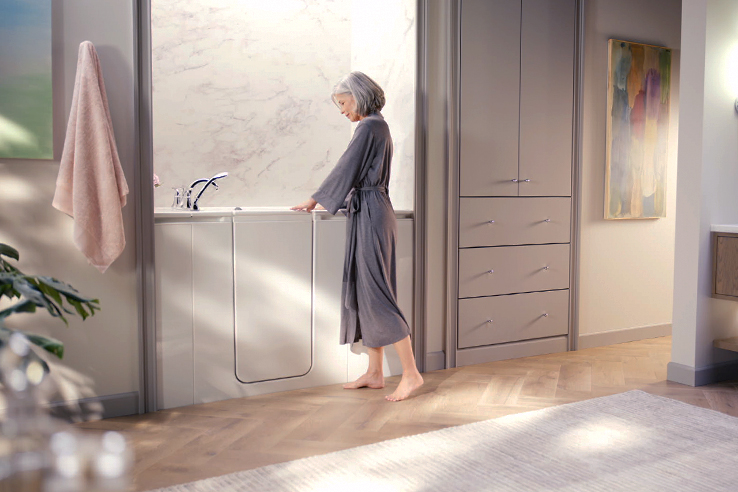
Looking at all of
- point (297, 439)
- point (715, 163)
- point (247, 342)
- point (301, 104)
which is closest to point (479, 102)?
point (301, 104)

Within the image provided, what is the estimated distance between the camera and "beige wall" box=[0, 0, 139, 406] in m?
2.58

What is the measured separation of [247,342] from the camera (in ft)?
10.0

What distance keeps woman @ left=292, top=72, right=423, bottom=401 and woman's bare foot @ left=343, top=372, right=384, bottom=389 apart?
180 mm

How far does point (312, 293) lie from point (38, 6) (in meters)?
1.63

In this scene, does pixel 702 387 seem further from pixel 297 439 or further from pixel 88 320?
pixel 88 320

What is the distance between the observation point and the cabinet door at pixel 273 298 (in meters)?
3.03

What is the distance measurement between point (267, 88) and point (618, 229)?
2.36 metres

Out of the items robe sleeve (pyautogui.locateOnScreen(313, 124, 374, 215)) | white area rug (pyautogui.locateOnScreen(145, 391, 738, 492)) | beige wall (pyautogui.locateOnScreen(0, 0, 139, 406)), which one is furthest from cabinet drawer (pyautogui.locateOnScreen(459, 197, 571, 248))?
beige wall (pyautogui.locateOnScreen(0, 0, 139, 406))

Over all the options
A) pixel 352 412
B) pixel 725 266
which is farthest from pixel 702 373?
pixel 352 412

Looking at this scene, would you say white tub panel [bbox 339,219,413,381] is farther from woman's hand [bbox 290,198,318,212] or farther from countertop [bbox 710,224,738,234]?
countertop [bbox 710,224,738,234]

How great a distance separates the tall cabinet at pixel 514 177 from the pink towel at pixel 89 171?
1.81m

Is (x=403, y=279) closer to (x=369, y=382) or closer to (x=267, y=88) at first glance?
(x=369, y=382)

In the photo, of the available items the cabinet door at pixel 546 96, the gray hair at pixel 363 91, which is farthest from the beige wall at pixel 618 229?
the gray hair at pixel 363 91

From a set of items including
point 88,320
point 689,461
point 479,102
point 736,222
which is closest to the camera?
point 689,461
